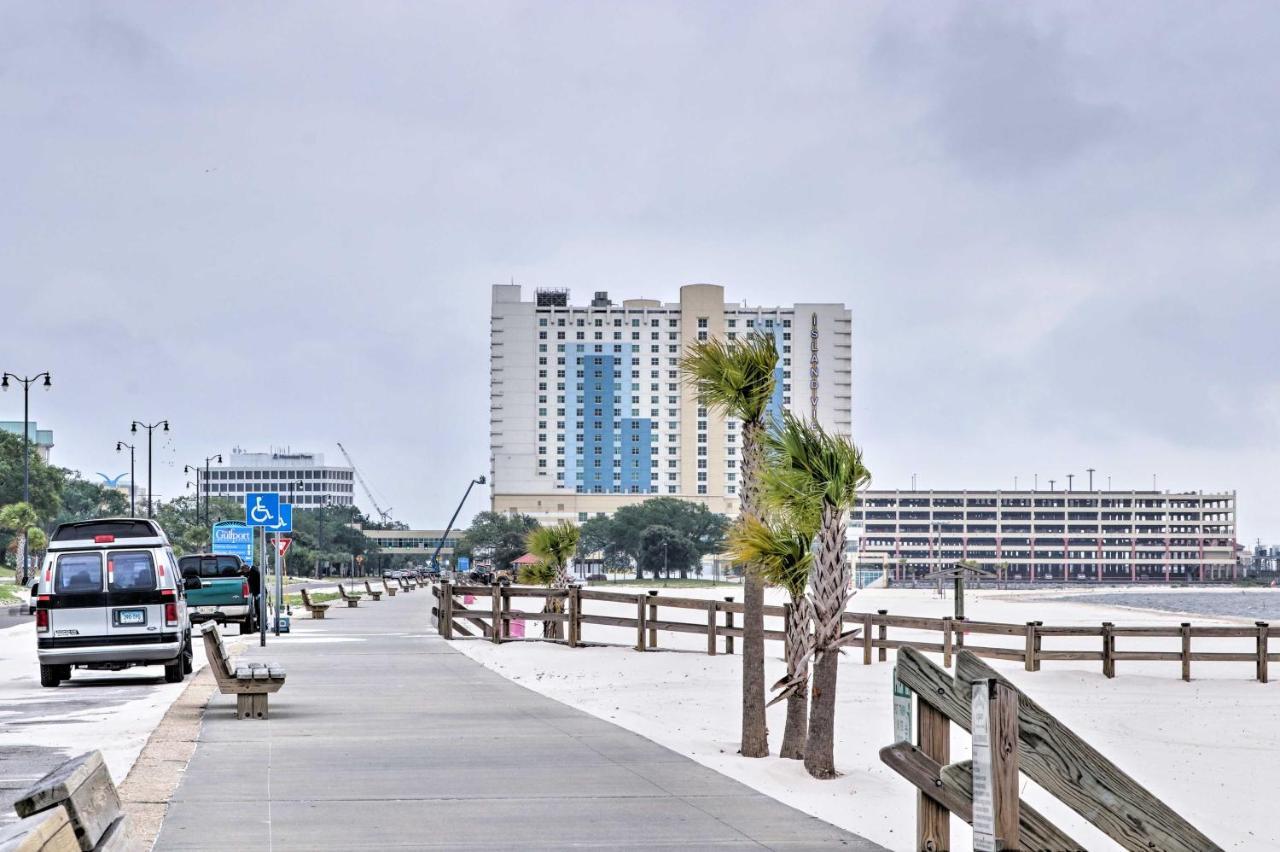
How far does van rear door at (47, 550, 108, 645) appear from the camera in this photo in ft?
73.6

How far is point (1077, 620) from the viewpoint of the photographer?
89.2 metres

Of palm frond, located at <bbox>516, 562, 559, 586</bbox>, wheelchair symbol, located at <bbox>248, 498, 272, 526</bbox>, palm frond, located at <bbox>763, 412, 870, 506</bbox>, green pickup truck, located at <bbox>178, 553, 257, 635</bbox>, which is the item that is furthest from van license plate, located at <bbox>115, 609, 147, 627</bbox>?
palm frond, located at <bbox>516, 562, 559, 586</bbox>

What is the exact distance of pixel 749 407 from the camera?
595 inches

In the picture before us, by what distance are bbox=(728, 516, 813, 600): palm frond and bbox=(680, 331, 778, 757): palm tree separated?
250 mm

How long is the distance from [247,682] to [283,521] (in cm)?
2102

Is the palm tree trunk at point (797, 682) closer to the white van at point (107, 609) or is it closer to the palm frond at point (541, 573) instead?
the white van at point (107, 609)

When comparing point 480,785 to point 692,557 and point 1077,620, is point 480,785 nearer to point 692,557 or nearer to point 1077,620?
point 1077,620

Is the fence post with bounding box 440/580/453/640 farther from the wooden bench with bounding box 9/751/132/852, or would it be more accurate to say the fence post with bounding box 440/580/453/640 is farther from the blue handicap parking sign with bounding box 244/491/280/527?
the wooden bench with bounding box 9/751/132/852

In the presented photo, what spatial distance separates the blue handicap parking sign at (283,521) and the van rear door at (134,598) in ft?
39.7

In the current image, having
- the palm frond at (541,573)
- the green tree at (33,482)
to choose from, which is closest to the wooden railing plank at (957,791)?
the palm frond at (541,573)

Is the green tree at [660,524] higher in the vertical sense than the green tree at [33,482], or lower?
lower

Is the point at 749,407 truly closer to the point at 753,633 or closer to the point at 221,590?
the point at 753,633

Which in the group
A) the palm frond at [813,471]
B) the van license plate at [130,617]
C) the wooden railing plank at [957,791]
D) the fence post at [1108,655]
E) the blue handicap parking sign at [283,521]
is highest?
the palm frond at [813,471]

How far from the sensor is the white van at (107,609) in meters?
22.4
